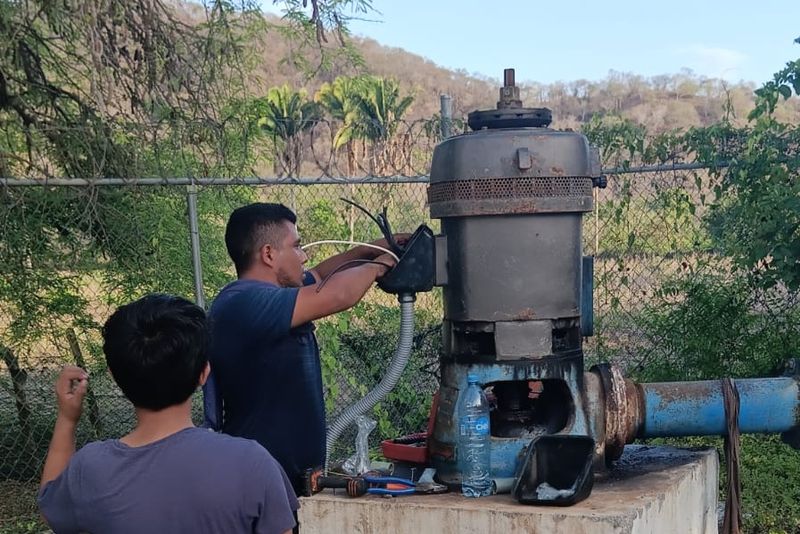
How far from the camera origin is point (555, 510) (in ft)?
10.2

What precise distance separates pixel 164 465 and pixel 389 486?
1701 millimetres

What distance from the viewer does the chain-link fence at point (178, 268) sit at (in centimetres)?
545

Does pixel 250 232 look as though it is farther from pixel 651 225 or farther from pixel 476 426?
pixel 651 225

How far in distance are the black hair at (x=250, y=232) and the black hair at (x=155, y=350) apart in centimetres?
110

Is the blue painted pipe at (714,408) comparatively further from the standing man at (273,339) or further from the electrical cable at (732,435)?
the standing man at (273,339)

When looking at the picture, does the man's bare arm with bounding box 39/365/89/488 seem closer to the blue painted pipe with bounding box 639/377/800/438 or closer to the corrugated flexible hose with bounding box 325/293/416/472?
the corrugated flexible hose with bounding box 325/293/416/472

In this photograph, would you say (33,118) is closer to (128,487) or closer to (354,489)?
(354,489)

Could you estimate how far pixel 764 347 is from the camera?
6.04 m

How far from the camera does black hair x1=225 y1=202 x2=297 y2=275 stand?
10.2 feet

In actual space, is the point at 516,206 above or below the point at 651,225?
above

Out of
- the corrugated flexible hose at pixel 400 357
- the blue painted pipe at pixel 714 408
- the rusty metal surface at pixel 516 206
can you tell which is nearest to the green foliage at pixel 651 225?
the blue painted pipe at pixel 714 408

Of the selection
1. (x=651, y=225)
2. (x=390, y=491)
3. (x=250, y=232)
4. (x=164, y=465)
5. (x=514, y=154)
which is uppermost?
(x=514, y=154)

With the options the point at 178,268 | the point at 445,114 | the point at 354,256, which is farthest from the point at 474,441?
the point at 178,268

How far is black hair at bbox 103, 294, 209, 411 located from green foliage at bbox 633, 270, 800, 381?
4768 millimetres
